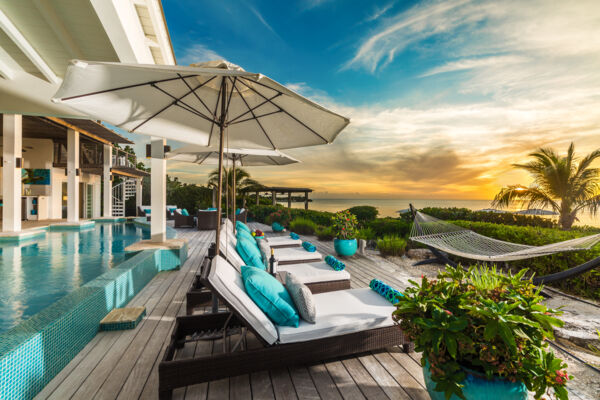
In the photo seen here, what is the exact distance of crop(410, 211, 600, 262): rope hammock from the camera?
3291 millimetres

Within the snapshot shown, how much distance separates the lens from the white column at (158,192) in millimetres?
5371

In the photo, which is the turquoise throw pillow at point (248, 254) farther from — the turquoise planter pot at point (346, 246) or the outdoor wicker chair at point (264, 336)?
the turquoise planter pot at point (346, 246)

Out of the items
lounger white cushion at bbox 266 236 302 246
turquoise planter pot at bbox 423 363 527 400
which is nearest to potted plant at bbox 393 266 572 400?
turquoise planter pot at bbox 423 363 527 400

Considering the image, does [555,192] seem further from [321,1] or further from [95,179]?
[95,179]

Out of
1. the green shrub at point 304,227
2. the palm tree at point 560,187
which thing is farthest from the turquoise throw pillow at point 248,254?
the palm tree at point 560,187

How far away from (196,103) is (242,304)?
2.34m

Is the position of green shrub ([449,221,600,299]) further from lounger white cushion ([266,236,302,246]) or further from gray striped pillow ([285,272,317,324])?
lounger white cushion ([266,236,302,246])

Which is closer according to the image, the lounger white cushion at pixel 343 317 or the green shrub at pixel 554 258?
the lounger white cushion at pixel 343 317

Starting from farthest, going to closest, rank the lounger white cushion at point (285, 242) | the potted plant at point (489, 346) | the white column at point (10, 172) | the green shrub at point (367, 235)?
the white column at point (10, 172) < the green shrub at point (367, 235) < the lounger white cushion at point (285, 242) < the potted plant at point (489, 346)

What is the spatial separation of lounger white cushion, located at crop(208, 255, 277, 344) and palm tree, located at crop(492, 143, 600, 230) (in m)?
7.87

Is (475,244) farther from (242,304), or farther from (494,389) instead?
(242,304)

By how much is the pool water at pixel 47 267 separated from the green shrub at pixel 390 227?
662 centimetres

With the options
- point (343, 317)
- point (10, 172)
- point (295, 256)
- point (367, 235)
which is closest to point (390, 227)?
point (367, 235)

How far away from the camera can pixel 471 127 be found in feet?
33.6
